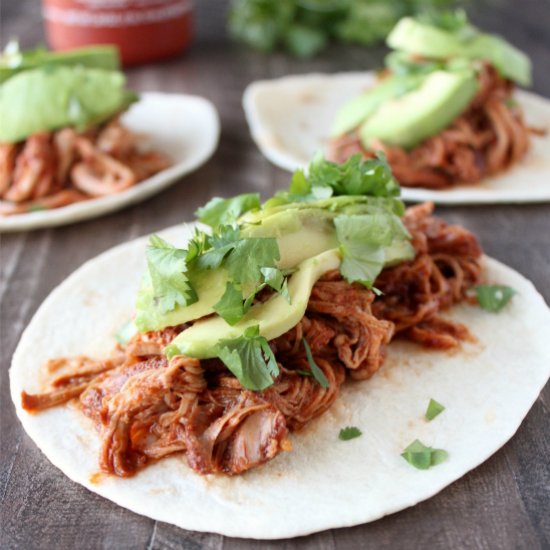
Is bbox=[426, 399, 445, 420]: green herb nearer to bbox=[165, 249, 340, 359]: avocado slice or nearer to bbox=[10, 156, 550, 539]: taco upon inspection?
bbox=[10, 156, 550, 539]: taco

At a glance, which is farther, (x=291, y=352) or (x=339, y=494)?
(x=291, y=352)

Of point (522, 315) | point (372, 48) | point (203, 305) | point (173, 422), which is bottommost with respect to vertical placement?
point (372, 48)

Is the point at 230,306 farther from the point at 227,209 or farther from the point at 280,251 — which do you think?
the point at 227,209

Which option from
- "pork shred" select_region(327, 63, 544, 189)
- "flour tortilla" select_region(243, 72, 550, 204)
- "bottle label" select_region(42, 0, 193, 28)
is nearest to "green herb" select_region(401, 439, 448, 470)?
"flour tortilla" select_region(243, 72, 550, 204)

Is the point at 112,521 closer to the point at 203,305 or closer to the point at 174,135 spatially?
the point at 203,305

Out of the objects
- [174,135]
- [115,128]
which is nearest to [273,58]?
[174,135]

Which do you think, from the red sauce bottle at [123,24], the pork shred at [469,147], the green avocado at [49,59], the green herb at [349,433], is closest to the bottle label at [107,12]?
the red sauce bottle at [123,24]
